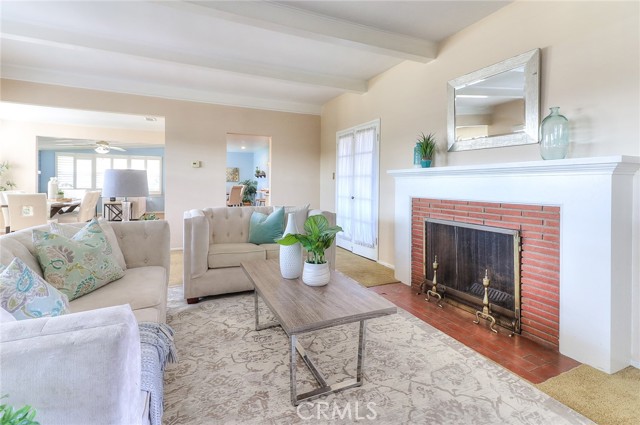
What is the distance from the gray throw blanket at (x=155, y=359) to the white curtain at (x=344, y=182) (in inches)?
163

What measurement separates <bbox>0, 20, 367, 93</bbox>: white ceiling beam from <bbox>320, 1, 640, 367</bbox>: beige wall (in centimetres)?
112

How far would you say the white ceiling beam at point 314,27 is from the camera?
266 cm

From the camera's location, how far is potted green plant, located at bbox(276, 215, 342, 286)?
6.40 ft

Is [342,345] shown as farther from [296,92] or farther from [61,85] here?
[61,85]

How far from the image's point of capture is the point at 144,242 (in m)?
2.56

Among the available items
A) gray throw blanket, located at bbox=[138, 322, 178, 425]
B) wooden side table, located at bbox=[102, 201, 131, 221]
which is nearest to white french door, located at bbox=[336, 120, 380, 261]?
wooden side table, located at bbox=[102, 201, 131, 221]

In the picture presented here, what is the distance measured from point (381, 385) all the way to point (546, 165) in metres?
1.82

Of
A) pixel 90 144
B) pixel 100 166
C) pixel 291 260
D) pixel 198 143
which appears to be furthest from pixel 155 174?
pixel 291 260

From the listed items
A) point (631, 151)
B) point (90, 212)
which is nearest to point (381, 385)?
point (631, 151)

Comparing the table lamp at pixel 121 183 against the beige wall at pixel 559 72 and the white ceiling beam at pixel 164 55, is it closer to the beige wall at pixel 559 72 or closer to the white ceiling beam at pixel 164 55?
the white ceiling beam at pixel 164 55

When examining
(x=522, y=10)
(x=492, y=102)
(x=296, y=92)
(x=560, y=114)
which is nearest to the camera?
(x=560, y=114)

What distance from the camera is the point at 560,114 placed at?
7.66 ft

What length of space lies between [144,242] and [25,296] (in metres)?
1.45

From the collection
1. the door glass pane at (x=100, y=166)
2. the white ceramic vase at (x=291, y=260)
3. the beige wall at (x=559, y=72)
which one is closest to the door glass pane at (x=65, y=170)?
the door glass pane at (x=100, y=166)
